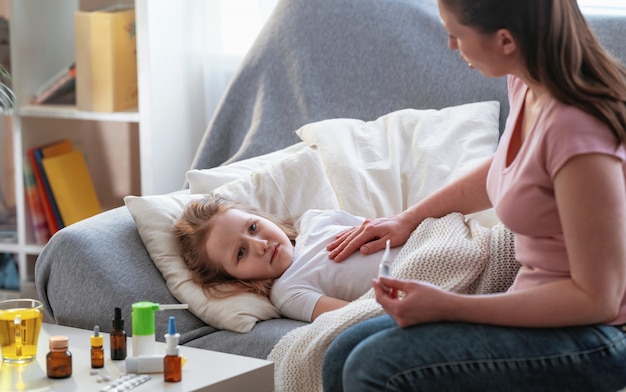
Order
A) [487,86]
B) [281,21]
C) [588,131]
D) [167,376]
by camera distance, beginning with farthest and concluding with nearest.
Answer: [281,21]
[487,86]
[167,376]
[588,131]

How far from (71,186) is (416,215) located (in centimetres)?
155

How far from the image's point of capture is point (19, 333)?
62.3 inches

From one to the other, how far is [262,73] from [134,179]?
0.94 meters

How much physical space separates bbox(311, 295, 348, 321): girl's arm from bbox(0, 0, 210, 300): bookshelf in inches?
45.5

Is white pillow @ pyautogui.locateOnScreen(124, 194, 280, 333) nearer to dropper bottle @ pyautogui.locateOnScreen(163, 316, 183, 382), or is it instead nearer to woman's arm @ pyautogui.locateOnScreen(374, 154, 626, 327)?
dropper bottle @ pyautogui.locateOnScreen(163, 316, 183, 382)

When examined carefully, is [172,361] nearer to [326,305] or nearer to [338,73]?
[326,305]

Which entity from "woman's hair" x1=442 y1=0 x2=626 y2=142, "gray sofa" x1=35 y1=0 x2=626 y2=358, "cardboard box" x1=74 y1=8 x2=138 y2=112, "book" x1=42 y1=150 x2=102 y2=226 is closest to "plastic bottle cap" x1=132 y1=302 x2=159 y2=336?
"woman's hair" x1=442 y1=0 x2=626 y2=142

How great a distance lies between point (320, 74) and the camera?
2.50 metres

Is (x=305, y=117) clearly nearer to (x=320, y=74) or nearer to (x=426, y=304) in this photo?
(x=320, y=74)

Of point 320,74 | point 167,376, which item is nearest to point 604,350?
Answer: point 167,376

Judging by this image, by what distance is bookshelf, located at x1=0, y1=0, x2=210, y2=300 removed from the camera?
286 centimetres

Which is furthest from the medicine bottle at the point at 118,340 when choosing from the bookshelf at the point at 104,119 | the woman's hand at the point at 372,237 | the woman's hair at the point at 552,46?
the bookshelf at the point at 104,119

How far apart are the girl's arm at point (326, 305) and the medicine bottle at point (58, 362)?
1.64 ft

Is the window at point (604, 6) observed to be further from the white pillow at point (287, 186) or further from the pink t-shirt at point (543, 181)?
the pink t-shirt at point (543, 181)
